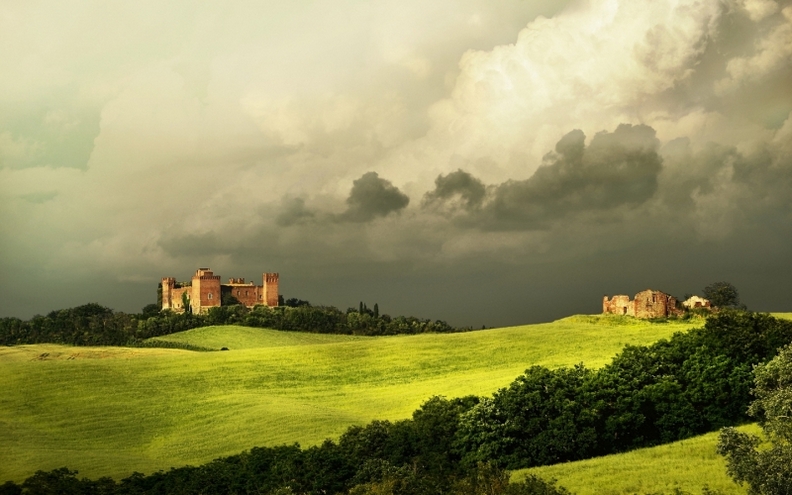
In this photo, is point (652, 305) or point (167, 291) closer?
point (652, 305)

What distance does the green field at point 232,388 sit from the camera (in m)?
53.0

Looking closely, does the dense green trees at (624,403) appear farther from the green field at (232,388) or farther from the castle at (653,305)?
the castle at (653,305)

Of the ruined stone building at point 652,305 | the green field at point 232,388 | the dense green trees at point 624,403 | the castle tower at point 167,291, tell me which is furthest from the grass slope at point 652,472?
the castle tower at point 167,291

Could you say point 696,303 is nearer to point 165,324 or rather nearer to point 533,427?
point 533,427

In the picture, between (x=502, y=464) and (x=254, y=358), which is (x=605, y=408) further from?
(x=254, y=358)

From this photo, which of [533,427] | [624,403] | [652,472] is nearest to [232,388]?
[533,427]

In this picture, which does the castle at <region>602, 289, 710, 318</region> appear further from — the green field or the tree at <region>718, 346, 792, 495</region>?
the tree at <region>718, 346, 792, 495</region>

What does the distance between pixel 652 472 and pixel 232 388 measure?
43.5 meters

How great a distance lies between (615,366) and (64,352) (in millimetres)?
68182

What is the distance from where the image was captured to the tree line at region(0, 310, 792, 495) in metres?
38.7

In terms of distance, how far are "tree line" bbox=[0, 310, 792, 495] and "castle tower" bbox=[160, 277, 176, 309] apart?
117m

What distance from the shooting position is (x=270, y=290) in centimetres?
15538

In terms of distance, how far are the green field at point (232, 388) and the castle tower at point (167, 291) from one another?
60449 mm

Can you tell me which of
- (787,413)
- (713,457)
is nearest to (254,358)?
(713,457)
